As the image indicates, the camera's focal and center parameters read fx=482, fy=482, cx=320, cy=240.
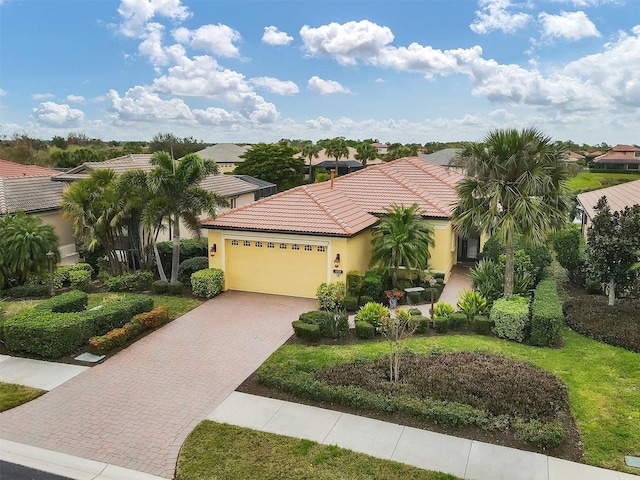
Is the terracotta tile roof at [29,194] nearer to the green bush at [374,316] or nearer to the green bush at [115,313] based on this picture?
the green bush at [115,313]

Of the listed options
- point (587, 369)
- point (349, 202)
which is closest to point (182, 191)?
point (349, 202)

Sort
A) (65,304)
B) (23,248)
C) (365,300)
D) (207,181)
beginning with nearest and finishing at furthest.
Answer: (65,304)
(365,300)
(23,248)
(207,181)

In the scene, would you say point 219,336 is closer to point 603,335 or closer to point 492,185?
point 492,185

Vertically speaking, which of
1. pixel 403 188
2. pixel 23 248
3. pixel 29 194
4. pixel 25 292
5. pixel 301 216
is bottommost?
pixel 25 292

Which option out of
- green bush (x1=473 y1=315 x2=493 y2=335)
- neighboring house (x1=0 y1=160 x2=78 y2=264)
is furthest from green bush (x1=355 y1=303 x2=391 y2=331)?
neighboring house (x1=0 y1=160 x2=78 y2=264)

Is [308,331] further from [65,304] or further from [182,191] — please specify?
[182,191]
